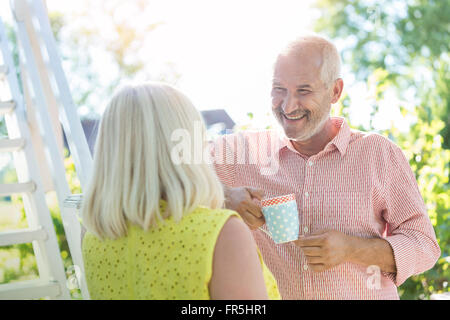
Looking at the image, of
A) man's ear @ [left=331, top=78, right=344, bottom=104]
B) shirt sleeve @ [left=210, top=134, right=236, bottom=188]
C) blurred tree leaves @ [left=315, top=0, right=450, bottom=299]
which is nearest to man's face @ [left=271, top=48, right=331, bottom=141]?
man's ear @ [left=331, top=78, right=344, bottom=104]

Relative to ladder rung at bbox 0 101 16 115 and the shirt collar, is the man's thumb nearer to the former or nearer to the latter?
the shirt collar

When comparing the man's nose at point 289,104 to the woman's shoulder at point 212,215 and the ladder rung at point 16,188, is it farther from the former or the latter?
the ladder rung at point 16,188

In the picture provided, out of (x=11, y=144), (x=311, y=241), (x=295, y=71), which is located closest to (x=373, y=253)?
(x=311, y=241)

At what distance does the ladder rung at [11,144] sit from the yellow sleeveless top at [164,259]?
1.27 m

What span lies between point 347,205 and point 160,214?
3.03 feet

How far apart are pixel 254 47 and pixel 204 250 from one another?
27.0 ft

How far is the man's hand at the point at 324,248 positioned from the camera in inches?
68.4

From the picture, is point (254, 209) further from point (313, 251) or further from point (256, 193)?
point (313, 251)

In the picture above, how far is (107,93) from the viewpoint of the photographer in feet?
40.9

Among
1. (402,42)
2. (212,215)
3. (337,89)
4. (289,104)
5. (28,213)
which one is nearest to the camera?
(212,215)

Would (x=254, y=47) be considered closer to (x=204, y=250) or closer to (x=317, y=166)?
(x=317, y=166)

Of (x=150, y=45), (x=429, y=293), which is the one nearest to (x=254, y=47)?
(x=150, y=45)

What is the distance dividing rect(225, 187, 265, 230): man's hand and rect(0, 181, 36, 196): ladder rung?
100 cm

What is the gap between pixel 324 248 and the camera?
173cm
